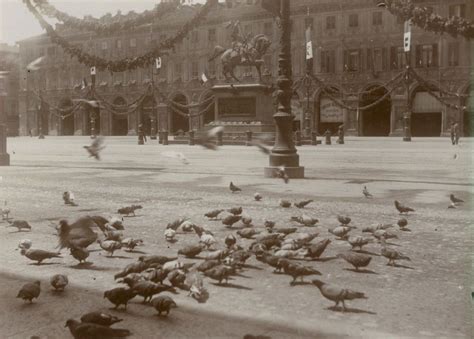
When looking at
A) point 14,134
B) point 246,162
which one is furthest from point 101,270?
point 14,134

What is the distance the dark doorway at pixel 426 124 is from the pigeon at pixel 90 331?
54879 millimetres

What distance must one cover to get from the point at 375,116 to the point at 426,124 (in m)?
4.94

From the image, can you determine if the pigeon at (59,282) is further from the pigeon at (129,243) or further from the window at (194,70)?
the window at (194,70)

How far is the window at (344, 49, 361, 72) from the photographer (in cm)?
5788

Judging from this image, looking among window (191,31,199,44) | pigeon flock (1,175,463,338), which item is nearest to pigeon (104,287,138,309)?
pigeon flock (1,175,463,338)

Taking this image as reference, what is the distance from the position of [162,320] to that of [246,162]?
17.6 m

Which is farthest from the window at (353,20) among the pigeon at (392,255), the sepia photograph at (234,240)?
the pigeon at (392,255)

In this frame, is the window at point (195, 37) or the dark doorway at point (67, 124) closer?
the window at point (195, 37)

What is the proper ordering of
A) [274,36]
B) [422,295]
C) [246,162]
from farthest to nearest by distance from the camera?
[274,36], [246,162], [422,295]

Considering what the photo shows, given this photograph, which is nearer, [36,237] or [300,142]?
[36,237]

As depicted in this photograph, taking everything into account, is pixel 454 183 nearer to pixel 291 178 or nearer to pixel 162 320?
pixel 291 178

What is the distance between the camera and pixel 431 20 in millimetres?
10875

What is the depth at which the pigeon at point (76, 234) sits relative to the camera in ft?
21.2

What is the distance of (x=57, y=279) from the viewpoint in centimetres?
526
